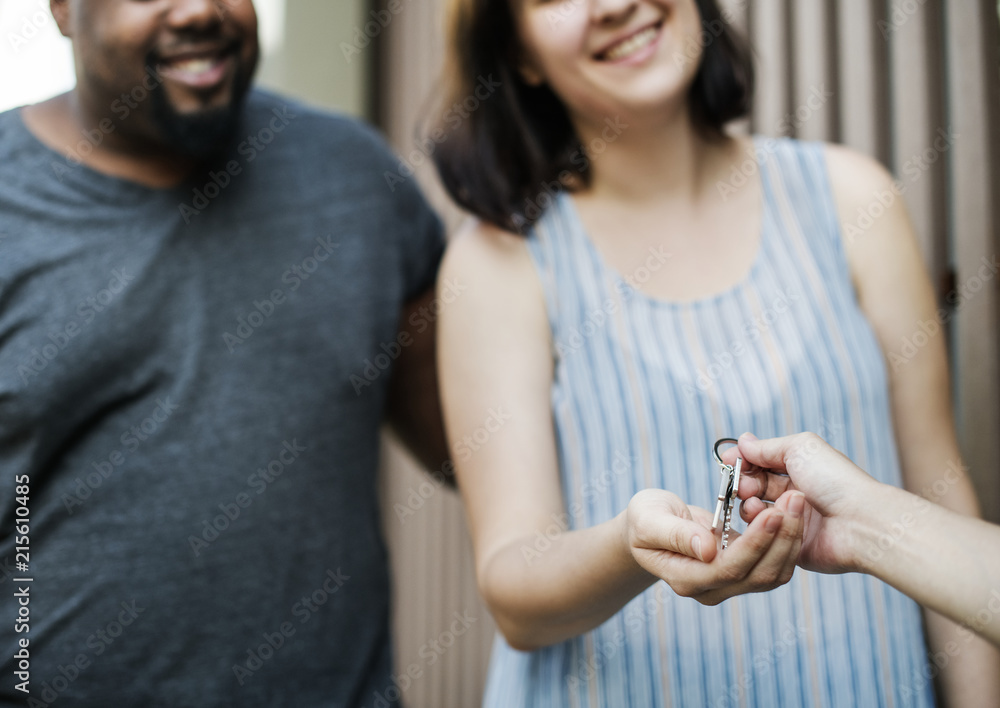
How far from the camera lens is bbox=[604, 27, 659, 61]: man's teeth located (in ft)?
3.54

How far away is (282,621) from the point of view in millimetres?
1197

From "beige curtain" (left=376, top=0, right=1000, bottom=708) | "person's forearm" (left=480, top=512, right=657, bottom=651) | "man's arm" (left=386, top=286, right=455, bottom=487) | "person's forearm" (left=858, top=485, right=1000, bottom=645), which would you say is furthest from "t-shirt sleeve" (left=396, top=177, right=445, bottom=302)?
"person's forearm" (left=858, top=485, right=1000, bottom=645)

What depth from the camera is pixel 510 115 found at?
122cm

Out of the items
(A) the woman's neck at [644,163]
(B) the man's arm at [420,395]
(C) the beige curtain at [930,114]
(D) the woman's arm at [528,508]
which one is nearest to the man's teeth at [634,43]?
(A) the woman's neck at [644,163]

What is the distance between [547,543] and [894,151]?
1.06 m

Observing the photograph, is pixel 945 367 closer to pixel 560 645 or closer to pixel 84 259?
pixel 560 645

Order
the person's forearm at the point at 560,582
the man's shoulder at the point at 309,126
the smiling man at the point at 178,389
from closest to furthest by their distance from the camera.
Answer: the person's forearm at the point at 560,582 < the smiling man at the point at 178,389 < the man's shoulder at the point at 309,126

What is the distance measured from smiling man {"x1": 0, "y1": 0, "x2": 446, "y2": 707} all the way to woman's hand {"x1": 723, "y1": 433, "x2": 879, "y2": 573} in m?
0.67

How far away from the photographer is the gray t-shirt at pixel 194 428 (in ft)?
3.61

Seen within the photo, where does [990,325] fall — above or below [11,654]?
above

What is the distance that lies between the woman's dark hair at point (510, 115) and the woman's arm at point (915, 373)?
0.89 ft

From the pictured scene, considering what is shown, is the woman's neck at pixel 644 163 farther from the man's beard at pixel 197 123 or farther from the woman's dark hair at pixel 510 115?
the man's beard at pixel 197 123

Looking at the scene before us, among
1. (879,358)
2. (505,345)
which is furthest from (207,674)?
(879,358)

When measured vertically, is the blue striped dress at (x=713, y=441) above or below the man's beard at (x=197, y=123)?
below
